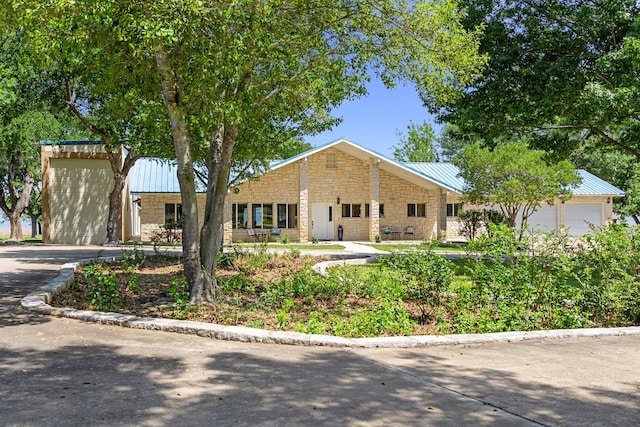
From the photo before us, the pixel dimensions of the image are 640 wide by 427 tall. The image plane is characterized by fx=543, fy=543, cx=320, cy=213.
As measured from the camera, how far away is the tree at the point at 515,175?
2388 cm

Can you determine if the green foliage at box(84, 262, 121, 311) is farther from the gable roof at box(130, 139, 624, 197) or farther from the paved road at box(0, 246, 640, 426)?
the gable roof at box(130, 139, 624, 197)

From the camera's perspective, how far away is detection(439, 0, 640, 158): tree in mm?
12758

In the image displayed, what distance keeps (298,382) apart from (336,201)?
83.3 ft

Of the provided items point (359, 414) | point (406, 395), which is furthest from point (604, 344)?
point (359, 414)

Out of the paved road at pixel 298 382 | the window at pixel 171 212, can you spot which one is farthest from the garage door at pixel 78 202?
the paved road at pixel 298 382

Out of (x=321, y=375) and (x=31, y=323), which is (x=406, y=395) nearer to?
(x=321, y=375)

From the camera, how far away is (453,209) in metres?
31.9

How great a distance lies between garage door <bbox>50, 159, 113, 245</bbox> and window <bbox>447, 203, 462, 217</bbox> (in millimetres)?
18553

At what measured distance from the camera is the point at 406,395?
4.45 metres

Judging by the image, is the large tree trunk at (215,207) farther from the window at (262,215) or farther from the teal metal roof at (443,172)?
the teal metal roof at (443,172)

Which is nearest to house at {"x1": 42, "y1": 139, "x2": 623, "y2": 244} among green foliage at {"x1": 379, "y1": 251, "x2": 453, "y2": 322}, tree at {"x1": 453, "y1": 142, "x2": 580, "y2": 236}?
tree at {"x1": 453, "y1": 142, "x2": 580, "y2": 236}

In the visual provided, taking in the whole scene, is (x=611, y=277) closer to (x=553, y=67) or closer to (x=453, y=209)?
(x=553, y=67)

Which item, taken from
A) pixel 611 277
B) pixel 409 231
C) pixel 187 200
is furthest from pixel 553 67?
pixel 409 231

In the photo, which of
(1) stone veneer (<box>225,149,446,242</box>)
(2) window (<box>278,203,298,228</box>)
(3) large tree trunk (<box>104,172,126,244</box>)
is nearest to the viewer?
(3) large tree trunk (<box>104,172,126,244</box>)
